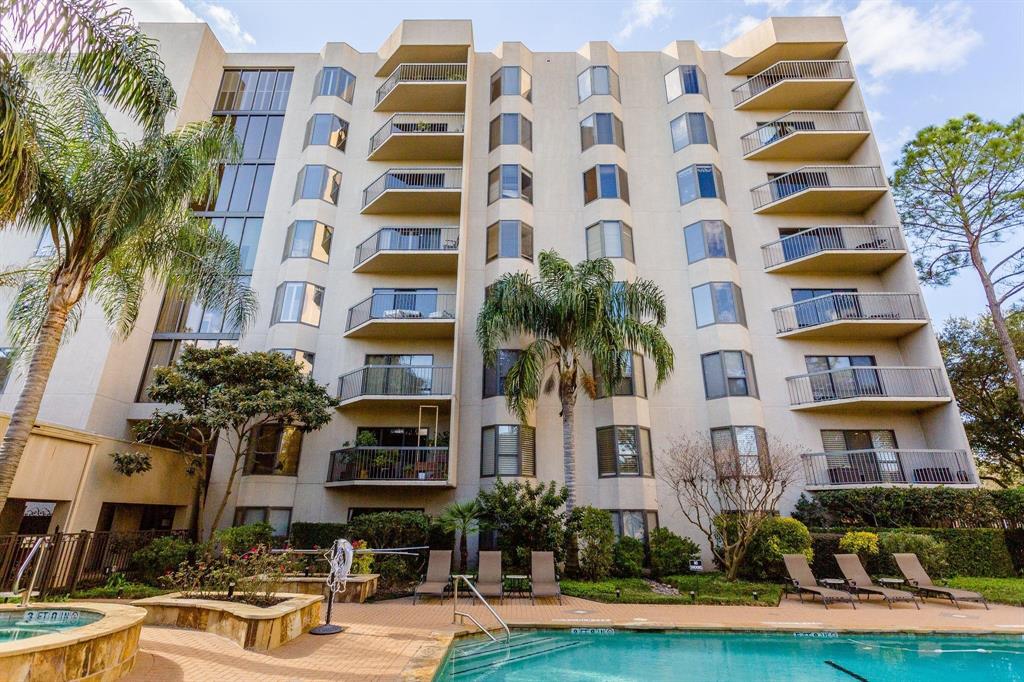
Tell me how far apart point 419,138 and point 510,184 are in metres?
4.58

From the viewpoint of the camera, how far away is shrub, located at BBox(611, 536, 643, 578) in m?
14.0

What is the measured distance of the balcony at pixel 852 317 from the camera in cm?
1727

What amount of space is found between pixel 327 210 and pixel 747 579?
20.9 meters

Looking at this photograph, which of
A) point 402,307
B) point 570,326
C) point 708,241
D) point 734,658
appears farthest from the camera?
point 708,241

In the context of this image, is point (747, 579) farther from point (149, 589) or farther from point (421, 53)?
point (421, 53)

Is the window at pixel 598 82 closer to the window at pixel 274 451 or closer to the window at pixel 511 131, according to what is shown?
the window at pixel 511 131

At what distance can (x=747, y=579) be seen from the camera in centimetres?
1378

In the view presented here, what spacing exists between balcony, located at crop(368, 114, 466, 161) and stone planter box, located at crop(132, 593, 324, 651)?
18415 mm

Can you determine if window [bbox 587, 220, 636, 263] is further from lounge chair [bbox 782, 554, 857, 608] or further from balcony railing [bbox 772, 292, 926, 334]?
lounge chair [bbox 782, 554, 857, 608]

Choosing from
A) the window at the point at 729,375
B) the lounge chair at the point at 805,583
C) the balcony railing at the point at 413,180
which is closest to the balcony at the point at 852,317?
the window at the point at 729,375

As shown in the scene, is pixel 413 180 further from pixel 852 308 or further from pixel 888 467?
pixel 888 467

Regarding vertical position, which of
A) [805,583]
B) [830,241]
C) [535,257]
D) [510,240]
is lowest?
[805,583]

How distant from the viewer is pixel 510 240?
64.1 ft

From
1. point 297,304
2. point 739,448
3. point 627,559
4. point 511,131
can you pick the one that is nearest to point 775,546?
point 739,448
